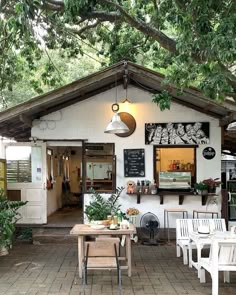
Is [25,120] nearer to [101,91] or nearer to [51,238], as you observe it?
[101,91]

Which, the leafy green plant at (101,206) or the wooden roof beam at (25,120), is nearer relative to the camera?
the leafy green plant at (101,206)

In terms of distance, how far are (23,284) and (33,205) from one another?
147 inches

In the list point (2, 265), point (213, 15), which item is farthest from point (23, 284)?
point (213, 15)

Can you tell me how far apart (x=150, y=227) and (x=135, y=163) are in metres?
1.47

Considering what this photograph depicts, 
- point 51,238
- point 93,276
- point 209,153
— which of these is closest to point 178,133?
point 209,153

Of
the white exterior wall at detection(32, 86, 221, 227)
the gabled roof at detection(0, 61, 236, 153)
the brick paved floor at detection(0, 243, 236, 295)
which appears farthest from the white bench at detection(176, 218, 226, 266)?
the gabled roof at detection(0, 61, 236, 153)

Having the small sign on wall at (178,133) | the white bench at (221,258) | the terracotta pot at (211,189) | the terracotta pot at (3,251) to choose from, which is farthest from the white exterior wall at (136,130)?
the white bench at (221,258)

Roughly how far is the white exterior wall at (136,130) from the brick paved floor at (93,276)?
1.42 metres

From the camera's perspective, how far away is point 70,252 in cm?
795

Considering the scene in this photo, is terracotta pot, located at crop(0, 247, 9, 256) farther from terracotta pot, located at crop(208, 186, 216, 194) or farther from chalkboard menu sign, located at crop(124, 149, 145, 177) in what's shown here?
terracotta pot, located at crop(208, 186, 216, 194)

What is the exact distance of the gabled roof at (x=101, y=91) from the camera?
782 cm

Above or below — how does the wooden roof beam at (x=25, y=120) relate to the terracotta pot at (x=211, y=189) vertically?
above

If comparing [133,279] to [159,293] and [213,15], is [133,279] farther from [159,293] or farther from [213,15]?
[213,15]

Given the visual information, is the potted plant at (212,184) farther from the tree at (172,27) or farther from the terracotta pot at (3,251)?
the terracotta pot at (3,251)
